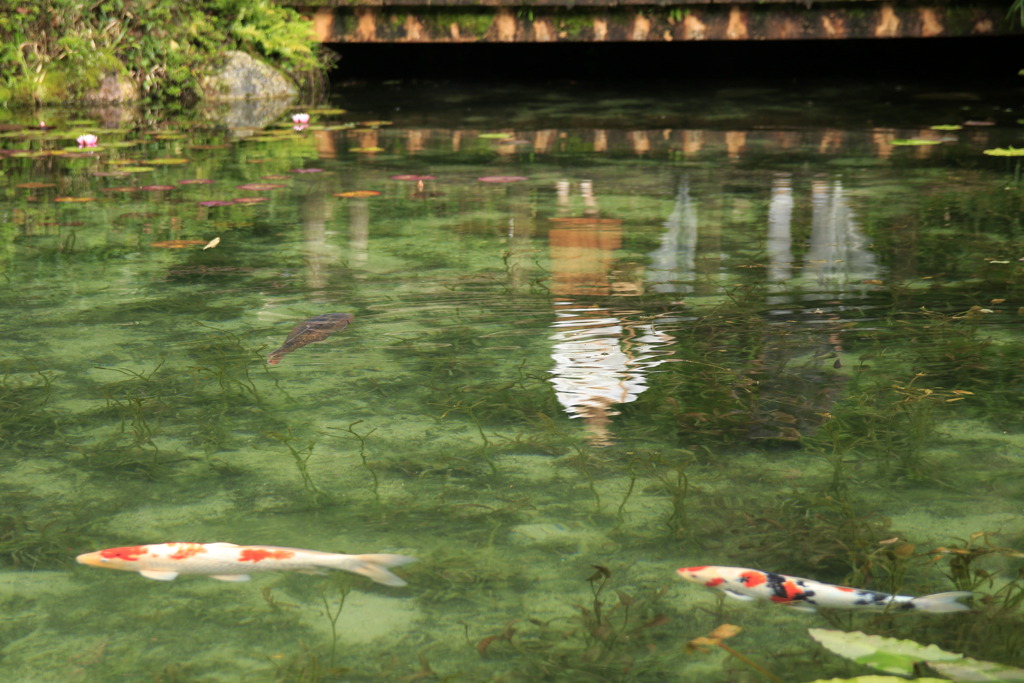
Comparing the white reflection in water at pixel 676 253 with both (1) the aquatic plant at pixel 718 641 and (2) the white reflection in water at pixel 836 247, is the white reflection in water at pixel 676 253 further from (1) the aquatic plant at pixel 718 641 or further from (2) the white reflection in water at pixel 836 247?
(1) the aquatic plant at pixel 718 641

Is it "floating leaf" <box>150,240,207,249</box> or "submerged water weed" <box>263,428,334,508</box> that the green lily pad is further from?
"floating leaf" <box>150,240,207,249</box>

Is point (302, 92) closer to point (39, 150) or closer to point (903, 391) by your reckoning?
point (39, 150)

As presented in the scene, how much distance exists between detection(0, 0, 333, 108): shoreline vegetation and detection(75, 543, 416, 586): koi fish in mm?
7311

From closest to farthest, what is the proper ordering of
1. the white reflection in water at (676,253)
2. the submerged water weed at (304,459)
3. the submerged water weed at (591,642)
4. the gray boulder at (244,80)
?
1. the submerged water weed at (591,642)
2. the submerged water weed at (304,459)
3. the white reflection in water at (676,253)
4. the gray boulder at (244,80)

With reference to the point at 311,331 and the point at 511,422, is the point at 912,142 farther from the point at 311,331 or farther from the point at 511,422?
the point at 511,422

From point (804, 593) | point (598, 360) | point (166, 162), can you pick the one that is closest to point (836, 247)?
point (598, 360)

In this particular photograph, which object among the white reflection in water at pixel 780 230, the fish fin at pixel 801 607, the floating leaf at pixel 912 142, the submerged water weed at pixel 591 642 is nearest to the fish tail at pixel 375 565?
the submerged water weed at pixel 591 642

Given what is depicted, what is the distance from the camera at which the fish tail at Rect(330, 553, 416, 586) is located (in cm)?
168

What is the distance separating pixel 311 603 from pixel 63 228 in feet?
9.94

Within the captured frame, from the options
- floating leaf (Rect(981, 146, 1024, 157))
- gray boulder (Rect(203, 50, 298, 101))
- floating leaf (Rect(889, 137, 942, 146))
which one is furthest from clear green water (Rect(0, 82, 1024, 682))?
gray boulder (Rect(203, 50, 298, 101))

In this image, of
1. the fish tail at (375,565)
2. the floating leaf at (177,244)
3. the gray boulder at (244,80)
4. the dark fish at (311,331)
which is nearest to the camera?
the fish tail at (375,565)

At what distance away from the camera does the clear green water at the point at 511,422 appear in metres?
1.56

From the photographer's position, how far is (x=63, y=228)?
4.17 m

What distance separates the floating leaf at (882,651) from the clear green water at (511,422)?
0.32 ft
